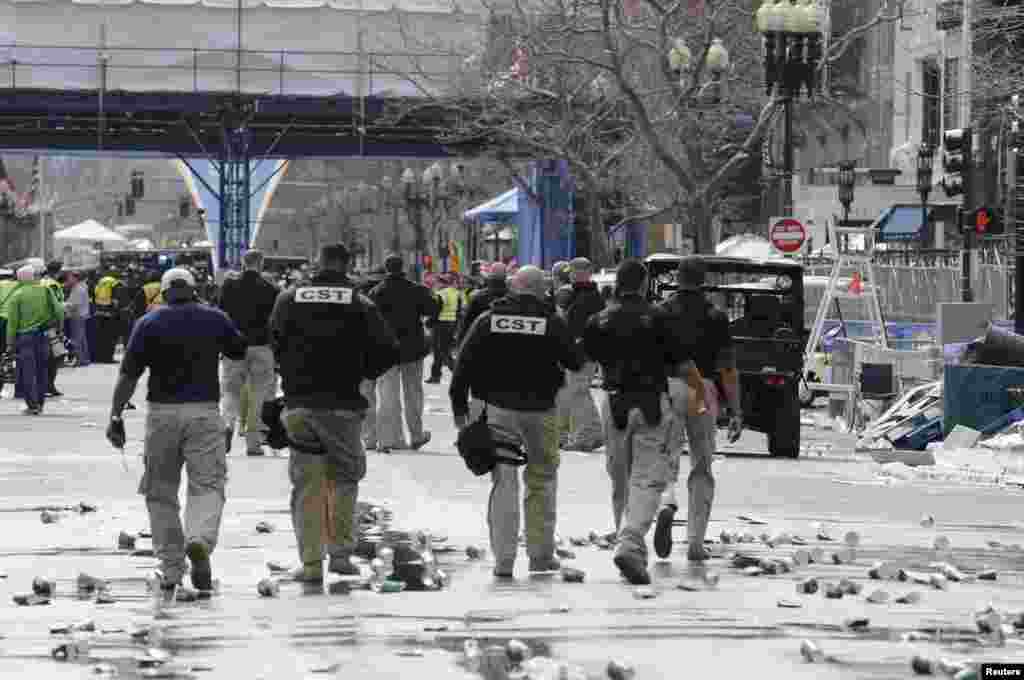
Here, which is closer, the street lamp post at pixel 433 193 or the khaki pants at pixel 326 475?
the khaki pants at pixel 326 475

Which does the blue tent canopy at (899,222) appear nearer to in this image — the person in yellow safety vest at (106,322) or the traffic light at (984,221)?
the person in yellow safety vest at (106,322)

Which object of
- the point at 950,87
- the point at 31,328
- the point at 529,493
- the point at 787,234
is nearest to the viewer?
the point at 529,493

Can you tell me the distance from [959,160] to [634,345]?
15759 mm

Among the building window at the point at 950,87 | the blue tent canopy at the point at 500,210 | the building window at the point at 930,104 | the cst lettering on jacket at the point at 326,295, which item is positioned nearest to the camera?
the cst lettering on jacket at the point at 326,295

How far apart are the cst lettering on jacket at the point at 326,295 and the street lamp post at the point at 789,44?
21848 mm

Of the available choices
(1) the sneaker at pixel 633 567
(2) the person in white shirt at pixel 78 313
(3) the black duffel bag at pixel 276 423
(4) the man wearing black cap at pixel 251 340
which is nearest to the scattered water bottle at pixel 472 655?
(1) the sneaker at pixel 633 567

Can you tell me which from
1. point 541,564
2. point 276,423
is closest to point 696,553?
point 541,564

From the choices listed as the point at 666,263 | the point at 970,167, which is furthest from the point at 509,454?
the point at 970,167

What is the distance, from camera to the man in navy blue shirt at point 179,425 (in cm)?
1302

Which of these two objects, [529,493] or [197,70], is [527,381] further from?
[197,70]

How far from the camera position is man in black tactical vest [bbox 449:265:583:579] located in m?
13.6

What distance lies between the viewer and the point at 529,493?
44.7 ft

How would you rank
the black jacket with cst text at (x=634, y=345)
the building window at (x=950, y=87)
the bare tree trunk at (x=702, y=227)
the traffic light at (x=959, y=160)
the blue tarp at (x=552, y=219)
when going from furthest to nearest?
1. the blue tarp at (x=552, y=219)
2. the building window at (x=950, y=87)
3. the bare tree trunk at (x=702, y=227)
4. the traffic light at (x=959, y=160)
5. the black jacket with cst text at (x=634, y=345)

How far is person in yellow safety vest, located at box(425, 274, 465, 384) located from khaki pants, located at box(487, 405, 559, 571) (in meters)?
26.3
